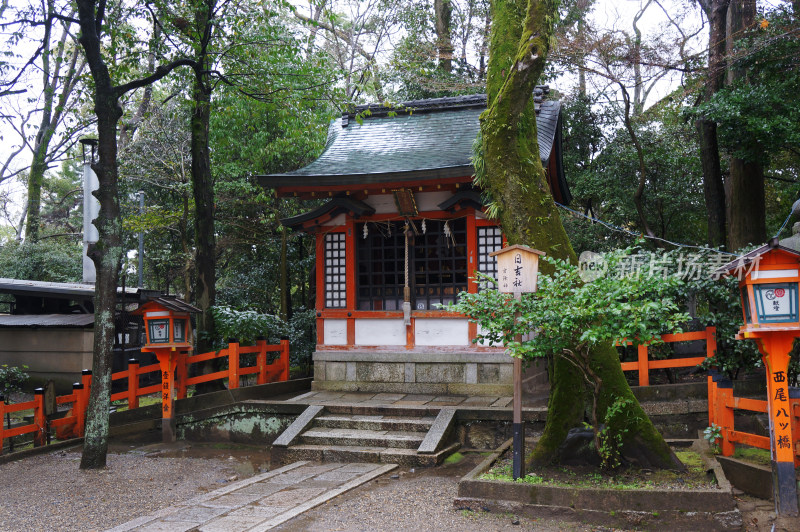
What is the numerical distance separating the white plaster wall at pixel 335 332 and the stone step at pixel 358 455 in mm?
3204

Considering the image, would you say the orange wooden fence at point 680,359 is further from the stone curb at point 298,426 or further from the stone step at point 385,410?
the stone curb at point 298,426

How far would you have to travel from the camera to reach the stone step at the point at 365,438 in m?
8.32

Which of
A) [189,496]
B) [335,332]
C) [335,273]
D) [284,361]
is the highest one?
[335,273]

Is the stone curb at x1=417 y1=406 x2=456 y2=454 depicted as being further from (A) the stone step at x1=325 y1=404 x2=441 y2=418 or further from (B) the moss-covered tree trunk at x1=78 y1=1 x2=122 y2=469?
(B) the moss-covered tree trunk at x1=78 y1=1 x2=122 y2=469

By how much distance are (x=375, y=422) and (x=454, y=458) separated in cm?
139

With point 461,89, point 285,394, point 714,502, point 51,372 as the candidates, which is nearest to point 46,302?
point 51,372

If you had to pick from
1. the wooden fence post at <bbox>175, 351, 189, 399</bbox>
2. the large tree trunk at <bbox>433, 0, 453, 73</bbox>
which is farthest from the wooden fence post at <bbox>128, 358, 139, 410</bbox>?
the large tree trunk at <bbox>433, 0, 453, 73</bbox>

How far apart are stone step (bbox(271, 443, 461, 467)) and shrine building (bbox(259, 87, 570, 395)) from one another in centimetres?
254

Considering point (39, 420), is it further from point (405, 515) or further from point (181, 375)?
point (405, 515)

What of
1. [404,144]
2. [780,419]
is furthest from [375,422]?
[404,144]

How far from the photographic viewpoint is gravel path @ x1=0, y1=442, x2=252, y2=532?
5.88 meters

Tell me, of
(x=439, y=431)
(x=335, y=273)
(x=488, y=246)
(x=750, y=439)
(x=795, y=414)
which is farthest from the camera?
(x=335, y=273)

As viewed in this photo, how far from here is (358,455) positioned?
8133mm

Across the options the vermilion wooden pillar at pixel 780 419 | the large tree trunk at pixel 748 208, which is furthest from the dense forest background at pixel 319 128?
the vermilion wooden pillar at pixel 780 419
